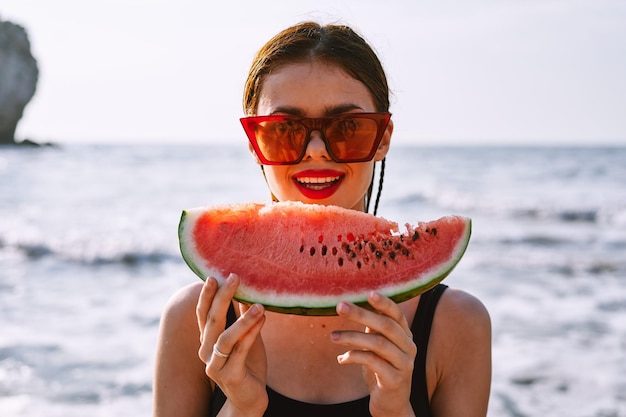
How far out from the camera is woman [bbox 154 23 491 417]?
2.15 meters

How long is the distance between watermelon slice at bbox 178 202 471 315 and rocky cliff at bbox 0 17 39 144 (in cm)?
5617

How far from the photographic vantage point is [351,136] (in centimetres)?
214

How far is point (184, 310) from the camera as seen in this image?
7.70 feet

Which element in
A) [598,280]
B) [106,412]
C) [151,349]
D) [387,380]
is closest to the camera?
[387,380]

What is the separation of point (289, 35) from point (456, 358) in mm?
1289

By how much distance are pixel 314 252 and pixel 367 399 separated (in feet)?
1.79

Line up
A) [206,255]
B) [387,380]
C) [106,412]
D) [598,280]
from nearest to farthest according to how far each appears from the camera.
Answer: [387,380], [206,255], [106,412], [598,280]

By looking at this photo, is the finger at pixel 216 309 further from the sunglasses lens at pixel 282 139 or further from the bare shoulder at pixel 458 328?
the bare shoulder at pixel 458 328

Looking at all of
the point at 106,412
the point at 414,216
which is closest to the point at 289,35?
the point at 106,412

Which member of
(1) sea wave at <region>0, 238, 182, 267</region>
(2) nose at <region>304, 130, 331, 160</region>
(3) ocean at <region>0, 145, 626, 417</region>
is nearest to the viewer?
(2) nose at <region>304, 130, 331, 160</region>

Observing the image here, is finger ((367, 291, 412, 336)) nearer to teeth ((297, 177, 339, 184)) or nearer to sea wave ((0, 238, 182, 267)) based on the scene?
teeth ((297, 177, 339, 184))

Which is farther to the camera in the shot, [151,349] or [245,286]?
[151,349]

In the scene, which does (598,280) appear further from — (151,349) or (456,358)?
(456,358)

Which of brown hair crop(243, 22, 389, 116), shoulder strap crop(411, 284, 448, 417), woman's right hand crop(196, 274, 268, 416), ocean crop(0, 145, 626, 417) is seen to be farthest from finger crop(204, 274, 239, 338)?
ocean crop(0, 145, 626, 417)
